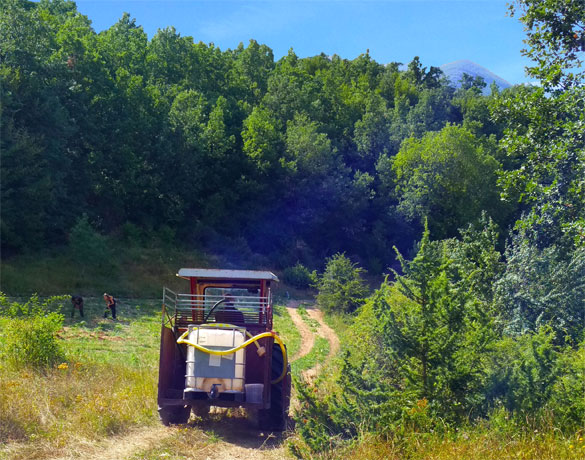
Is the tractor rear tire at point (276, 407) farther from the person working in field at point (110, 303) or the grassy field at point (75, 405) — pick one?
the person working in field at point (110, 303)

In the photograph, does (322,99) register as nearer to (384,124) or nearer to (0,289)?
(384,124)

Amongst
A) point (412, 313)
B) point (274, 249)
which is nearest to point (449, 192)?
point (274, 249)

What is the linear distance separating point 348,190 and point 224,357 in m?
36.0

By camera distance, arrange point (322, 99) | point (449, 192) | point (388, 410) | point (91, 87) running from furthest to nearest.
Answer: point (322, 99), point (449, 192), point (91, 87), point (388, 410)

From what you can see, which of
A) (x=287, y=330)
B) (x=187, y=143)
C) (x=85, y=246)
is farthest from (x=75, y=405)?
(x=187, y=143)

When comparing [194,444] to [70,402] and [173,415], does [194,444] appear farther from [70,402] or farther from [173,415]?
[70,402]

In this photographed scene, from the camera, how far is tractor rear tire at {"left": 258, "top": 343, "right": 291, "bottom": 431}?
1048 cm

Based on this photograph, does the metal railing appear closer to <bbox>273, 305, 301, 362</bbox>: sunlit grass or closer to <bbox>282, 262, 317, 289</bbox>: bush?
<bbox>273, 305, 301, 362</bbox>: sunlit grass

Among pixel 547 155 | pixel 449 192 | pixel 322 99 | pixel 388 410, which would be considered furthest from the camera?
pixel 322 99

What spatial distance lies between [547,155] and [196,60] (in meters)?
42.8

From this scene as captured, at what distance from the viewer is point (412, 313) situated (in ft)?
28.8

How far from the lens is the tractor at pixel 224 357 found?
9664 mm

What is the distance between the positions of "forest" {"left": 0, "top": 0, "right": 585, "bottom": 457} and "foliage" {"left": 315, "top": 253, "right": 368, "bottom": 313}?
13 centimetres

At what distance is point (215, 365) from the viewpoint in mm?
9711
